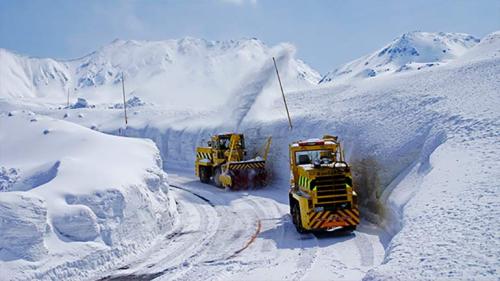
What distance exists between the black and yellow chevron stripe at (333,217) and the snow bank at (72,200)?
16.9 feet

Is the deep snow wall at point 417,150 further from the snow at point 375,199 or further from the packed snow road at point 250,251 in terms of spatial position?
the packed snow road at point 250,251

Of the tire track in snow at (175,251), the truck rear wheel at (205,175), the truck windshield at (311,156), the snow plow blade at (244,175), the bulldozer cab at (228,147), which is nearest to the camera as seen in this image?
the tire track in snow at (175,251)

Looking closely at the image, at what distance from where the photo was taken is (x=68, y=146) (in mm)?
17188

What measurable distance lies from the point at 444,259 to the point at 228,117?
30.6 metres

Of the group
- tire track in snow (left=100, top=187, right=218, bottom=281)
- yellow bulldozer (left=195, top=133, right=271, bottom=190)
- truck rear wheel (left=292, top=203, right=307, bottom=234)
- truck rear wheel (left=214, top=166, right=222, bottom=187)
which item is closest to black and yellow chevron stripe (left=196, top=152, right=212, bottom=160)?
yellow bulldozer (left=195, top=133, right=271, bottom=190)

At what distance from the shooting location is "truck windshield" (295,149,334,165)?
1645cm

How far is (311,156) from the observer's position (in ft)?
54.3

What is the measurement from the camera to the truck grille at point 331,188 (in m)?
14.5

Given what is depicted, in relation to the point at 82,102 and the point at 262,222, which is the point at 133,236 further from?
the point at 82,102

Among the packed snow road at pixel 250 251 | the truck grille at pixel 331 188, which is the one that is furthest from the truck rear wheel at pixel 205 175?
the truck grille at pixel 331 188

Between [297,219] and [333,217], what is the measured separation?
4.74 ft

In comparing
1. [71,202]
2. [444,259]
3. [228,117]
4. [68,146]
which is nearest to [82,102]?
[228,117]

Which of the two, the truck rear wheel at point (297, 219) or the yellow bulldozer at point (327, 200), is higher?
the yellow bulldozer at point (327, 200)

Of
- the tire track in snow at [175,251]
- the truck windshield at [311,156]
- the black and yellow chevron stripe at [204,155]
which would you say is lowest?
the tire track in snow at [175,251]
